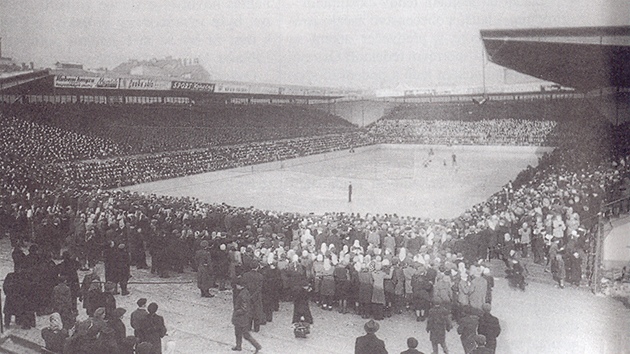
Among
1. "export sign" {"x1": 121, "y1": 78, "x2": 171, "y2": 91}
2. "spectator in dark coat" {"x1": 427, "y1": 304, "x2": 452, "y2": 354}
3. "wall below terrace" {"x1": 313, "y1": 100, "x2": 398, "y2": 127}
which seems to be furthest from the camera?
"wall below terrace" {"x1": 313, "y1": 100, "x2": 398, "y2": 127}

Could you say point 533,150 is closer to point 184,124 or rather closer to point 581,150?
point 581,150

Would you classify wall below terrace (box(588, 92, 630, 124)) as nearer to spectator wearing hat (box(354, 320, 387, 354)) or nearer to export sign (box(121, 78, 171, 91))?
export sign (box(121, 78, 171, 91))

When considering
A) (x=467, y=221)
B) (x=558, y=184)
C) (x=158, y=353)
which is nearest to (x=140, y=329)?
(x=158, y=353)

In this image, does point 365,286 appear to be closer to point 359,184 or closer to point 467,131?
point 359,184

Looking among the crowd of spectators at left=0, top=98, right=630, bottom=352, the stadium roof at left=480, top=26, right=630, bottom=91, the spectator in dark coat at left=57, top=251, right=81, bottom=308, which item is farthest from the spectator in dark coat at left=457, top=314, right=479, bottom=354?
the stadium roof at left=480, top=26, right=630, bottom=91

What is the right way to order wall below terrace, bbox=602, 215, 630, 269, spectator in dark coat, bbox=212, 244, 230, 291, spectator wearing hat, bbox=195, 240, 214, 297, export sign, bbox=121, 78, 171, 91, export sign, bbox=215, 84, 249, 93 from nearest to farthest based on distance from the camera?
spectator wearing hat, bbox=195, 240, 214, 297, spectator in dark coat, bbox=212, 244, 230, 291, wall below terrace, bbox=602, 215, 630, 269, export sign, bbox=121, 78, 171, 91, export sign, bbox=215, 84, 249, 93

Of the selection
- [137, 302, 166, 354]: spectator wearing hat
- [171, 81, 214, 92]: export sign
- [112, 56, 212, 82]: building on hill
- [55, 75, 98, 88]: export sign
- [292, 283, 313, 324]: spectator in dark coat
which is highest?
[112, 56, 212, 82]: building on hill

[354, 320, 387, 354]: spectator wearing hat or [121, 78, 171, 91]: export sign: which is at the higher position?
[121, 78, 171, 91]: export sign

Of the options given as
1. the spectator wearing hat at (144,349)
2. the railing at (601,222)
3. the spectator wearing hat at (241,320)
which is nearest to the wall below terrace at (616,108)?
the railing at (601,222)

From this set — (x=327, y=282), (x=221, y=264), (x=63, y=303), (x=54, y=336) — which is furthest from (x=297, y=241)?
(x=54, y=336)
